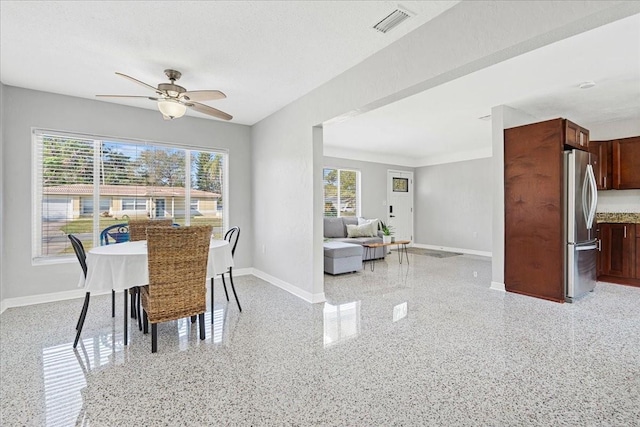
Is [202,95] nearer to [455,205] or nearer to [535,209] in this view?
[535,209]

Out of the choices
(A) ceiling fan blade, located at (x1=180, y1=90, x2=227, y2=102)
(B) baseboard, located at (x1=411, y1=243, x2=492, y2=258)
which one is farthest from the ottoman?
(B) baseboard, located at (x1=411, y1=243, x2=492, y2=258)

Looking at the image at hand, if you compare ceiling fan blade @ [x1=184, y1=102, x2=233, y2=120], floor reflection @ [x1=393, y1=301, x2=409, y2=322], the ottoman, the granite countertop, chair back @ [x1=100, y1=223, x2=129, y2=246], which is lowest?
floor reflection @ [x1=393, y1=301, x2=409, y2=322]

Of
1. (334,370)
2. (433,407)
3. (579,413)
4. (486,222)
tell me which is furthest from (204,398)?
(486,222)

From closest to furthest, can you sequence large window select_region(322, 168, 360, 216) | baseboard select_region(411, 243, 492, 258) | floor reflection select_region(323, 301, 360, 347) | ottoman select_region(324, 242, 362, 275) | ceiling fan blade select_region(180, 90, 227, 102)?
floor reflection select_region(323, 301, 360, 347) < ceiling fan blade select_region(180, 90, 227, 102) < ottoman select_region(324, 242, 362, 275) < baseboard select_region(411, 243, 492, 258) < large window select_region(322, 168, 360, 216)

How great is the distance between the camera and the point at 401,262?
6.49 metres

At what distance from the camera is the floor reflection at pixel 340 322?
2746 millimetres

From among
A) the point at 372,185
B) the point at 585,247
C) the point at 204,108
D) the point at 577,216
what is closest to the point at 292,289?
the point at 204,108

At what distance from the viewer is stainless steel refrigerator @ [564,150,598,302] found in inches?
142

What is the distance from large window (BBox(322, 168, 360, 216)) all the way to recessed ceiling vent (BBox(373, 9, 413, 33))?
4949 mm

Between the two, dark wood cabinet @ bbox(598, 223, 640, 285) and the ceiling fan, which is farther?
dark wood cabinet @ bbox(598, 223, 640, 285)

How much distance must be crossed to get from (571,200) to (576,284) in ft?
3.25

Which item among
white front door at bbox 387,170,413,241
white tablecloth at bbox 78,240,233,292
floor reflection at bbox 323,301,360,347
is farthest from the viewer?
white front door at bbox 387,170,413,241

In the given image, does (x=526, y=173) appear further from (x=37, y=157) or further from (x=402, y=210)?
(x=37, y=157)

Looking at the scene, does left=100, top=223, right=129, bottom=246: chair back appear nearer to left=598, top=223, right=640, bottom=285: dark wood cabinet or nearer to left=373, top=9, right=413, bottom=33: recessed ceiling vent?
left=373, top=9, right=413, bottom=33: recessed ceiling vent
